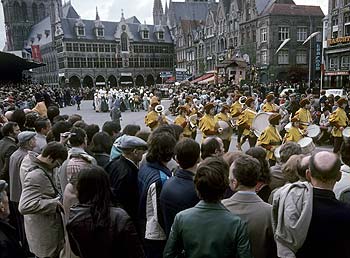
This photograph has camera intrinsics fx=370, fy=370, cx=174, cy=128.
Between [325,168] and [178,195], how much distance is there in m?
1.24

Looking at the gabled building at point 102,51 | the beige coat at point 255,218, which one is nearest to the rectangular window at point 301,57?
the gabled building at point 102,51

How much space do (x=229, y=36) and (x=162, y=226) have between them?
57.2 meters

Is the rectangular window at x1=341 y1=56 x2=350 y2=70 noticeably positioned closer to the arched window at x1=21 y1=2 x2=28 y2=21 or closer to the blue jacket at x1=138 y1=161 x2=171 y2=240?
the blue jacket at x1=138 y1=161 x2=171 y2=240

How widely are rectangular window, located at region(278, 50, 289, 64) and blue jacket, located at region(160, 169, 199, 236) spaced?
4862 centimetres

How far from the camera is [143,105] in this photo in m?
30.6

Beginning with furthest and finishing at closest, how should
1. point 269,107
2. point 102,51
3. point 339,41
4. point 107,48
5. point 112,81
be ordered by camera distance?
point 112,81, point 107,48, point 102,51, point 339,41, point 269,107

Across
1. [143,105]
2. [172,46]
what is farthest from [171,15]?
[143,105]

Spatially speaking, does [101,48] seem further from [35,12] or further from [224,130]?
[224,130]

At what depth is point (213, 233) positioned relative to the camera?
2.62 metres

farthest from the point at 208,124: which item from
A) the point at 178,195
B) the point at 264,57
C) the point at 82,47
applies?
the point at 82,47

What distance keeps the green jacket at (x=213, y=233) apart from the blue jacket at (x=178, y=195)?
506 millimetres

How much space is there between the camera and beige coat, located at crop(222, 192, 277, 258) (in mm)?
2883

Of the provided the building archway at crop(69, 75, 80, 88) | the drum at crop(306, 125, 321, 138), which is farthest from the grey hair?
the building archway at crop(69, 75, 80, 88)

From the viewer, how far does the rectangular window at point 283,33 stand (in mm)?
48750
